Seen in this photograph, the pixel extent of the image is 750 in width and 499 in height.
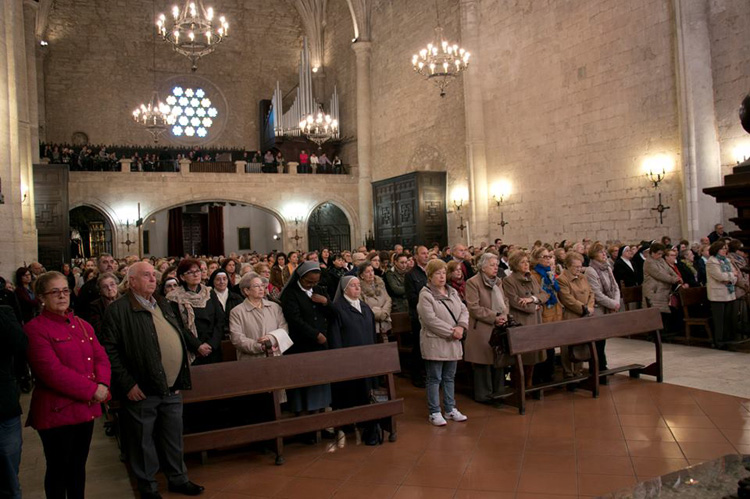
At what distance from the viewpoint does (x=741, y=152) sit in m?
10.2

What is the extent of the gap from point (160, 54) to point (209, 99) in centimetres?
266

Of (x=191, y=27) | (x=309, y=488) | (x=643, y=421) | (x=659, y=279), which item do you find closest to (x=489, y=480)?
(x=309, y=488)

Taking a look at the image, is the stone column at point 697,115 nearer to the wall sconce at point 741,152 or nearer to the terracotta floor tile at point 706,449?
the wall sconce at point 741,152

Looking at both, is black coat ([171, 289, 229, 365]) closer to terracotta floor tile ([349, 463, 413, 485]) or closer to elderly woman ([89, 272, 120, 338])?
elderly woman ([89, 272, 120, 338])

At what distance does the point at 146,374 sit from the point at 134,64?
80.5ft

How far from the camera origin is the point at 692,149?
1059 cm

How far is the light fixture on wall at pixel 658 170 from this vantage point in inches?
443

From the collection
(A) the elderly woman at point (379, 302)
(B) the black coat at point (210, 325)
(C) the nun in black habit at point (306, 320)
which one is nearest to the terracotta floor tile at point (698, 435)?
(C) the nun in black habit at point (306, 320)

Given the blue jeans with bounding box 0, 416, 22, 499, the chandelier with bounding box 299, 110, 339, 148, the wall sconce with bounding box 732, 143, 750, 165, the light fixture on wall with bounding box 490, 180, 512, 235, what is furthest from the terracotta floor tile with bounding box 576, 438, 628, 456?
the chandelier with bounding box 299, 110, 339, 148

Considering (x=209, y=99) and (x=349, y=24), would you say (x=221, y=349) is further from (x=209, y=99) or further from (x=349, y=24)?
(x=209, y=99)

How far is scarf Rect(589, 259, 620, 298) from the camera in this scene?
6.53m

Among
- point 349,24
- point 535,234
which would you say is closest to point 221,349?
point 535,234

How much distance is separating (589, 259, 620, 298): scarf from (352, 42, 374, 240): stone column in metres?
16.1

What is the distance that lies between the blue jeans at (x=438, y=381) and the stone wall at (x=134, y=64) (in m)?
22.7
